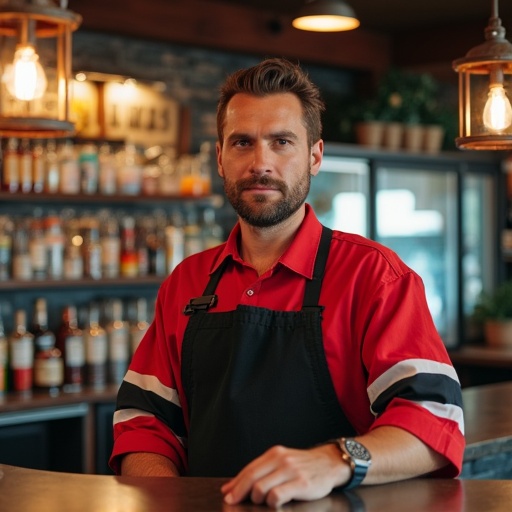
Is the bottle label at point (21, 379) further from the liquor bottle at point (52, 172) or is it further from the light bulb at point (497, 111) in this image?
the light bulb at point (497, 111)

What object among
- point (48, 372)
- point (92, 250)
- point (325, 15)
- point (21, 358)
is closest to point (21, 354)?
point (21, 358)

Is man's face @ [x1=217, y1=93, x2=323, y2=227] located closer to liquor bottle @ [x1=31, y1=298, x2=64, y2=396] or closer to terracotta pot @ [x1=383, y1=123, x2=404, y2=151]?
liquor bottle @ [x1=31, y1=298, x2=64, y2=396]

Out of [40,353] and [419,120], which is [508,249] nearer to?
[419,120]

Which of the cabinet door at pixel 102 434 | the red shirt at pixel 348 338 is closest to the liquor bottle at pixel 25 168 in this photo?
the cabinet door at pixel 102 434

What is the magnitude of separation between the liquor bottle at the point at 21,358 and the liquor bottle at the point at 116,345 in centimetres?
42

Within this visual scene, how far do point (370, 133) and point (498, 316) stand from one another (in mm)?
1401

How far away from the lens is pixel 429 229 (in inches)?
244

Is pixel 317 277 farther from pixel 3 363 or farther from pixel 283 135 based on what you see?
pixel 3 363

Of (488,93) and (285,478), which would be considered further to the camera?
(488,93)

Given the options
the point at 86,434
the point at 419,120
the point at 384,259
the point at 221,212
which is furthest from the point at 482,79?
the point at 419,120

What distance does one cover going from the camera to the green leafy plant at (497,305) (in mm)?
5984

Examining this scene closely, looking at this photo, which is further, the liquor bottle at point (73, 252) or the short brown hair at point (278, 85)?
the liquor bottle at point (73, 252)

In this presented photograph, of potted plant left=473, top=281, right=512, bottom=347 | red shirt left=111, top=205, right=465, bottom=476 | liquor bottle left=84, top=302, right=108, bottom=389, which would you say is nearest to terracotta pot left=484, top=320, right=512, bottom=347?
potted plant left=473, top=281, right=512, bottom=347

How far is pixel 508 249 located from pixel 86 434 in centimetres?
451
